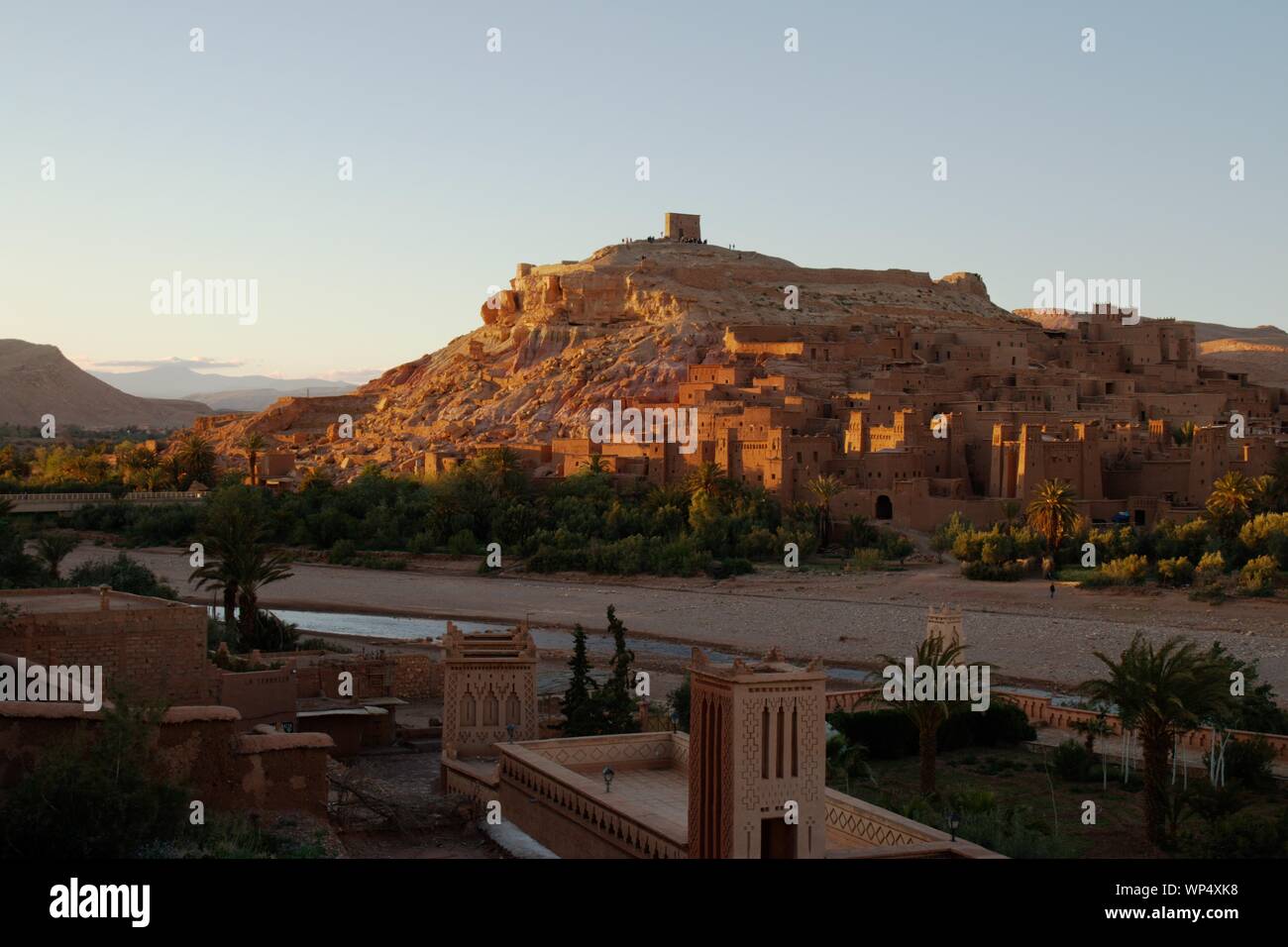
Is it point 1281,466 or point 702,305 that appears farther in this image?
point 702,305

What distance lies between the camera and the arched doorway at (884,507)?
42.8m

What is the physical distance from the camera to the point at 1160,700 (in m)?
15.8

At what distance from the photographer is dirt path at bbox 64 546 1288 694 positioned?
100ft

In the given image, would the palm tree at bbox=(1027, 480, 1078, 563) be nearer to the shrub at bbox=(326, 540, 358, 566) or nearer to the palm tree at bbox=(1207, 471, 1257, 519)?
the palm tree at bbox=(1207, 471, 1257, 519)

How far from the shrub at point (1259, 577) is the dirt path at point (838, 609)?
56 cm

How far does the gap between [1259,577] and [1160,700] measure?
66.2ft

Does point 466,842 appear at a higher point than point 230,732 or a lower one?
lower

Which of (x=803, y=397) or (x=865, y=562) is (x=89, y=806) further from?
(x=803, y=397)

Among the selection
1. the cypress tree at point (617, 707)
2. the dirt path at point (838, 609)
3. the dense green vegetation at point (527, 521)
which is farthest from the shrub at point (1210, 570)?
the cypress tree at point (617, 707)

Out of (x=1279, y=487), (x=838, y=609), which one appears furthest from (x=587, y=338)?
(x=1279, y=487)

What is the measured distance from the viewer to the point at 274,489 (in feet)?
183

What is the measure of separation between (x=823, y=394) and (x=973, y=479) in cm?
804
